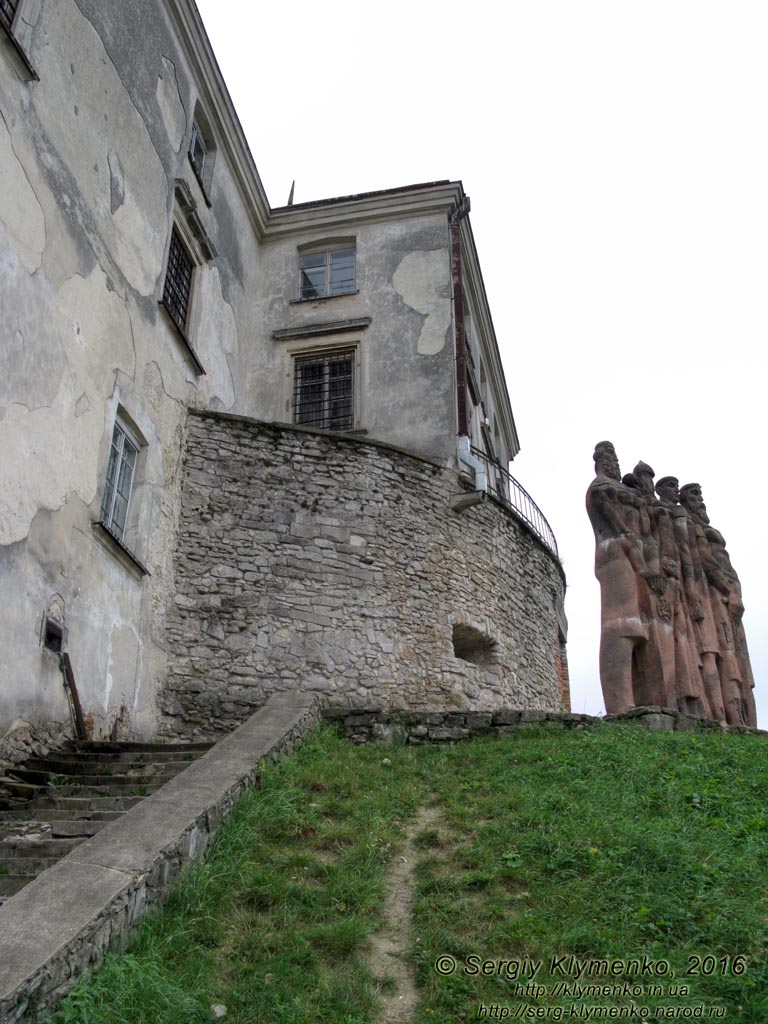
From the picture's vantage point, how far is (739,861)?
516 cm

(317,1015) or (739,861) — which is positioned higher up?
(739,861)

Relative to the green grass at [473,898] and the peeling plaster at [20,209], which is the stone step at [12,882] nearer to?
the green grass at [473,898]

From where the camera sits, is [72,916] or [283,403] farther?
[283,403]

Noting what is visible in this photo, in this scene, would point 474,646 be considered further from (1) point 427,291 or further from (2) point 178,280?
(2) point 178,280

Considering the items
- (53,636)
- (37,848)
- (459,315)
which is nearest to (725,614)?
(459,315)

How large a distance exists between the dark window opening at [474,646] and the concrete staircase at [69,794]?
5.38 m

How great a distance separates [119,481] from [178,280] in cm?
377

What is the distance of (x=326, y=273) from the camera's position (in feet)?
52.4

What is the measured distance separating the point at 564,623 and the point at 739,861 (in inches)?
431

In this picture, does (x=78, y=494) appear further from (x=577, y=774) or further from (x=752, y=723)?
(x=752, y=723)

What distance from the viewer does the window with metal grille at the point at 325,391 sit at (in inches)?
573

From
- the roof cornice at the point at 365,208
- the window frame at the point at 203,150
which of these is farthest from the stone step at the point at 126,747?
the roof cornice at the point at 365,208

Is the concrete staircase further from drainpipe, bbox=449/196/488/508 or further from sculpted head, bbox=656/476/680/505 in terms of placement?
sculpted head, bbox=656/476/680/505

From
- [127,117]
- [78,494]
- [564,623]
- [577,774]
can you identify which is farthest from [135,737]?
[564,623]
